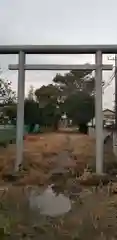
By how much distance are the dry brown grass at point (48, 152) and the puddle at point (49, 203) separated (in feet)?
2.60

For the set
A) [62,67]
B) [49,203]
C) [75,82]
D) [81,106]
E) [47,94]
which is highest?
[62,67]

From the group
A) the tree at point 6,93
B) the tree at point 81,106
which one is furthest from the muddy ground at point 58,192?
the tree at point 6,93

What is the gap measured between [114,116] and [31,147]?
1.43 m

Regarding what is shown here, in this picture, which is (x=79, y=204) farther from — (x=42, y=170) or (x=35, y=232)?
(x=42, y=170)

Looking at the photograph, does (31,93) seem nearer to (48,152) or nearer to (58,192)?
(48,152)

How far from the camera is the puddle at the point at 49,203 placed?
150 inches

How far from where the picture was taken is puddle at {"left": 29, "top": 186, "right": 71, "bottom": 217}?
12.5 ft

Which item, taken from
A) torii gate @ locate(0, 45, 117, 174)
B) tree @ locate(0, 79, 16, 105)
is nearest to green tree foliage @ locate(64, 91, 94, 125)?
torii gate @ locate(0, 45, 117, 174)

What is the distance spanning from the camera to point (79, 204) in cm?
395

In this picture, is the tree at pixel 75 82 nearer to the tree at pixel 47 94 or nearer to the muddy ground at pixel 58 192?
→ the tree at pixel 47 94

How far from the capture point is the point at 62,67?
5.35 meters

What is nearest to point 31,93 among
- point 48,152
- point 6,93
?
point 6,93

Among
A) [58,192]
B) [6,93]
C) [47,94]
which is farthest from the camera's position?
[6,93]

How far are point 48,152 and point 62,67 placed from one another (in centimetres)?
134
